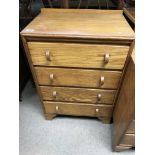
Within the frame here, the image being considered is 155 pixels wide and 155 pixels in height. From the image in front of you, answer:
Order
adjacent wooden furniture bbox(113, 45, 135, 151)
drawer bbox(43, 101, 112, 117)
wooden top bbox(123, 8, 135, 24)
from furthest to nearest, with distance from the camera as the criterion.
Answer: drawer bbox(43, 101, 112, 117), wooden top bbox(123, 8, 135, 24), adjacent wooden furniture bbox(113, 45, 135, 151)

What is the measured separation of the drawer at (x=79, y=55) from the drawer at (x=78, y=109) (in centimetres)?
37

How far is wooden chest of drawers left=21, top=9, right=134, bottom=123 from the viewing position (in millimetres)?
1082

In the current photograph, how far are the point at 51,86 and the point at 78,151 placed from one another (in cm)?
49

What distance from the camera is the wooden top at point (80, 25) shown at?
1.06 metres

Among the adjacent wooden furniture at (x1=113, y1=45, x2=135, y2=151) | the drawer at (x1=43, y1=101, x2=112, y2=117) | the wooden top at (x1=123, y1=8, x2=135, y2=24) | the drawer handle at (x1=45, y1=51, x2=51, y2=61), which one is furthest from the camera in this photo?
the drawer at (x1=43, y1=101, x2=112, y2=117)

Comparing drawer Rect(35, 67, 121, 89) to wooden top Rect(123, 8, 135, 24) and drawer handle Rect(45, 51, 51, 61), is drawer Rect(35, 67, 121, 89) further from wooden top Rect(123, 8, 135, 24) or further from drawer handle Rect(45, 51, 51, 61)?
wooden top Rect(123, 8, 135, 24)

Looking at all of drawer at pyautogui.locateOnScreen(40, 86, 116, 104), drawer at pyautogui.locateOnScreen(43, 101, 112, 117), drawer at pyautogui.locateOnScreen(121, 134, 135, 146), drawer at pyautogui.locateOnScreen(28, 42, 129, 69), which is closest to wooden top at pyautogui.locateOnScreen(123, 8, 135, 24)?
drawer at pyautogui.locateOnScreen(28, 42, 129, 69)

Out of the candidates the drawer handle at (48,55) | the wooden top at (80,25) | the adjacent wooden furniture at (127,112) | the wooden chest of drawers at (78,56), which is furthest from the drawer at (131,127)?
the drawer handle at (48,55)

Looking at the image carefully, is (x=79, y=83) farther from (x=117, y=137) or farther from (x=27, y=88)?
(x=27, y=88)

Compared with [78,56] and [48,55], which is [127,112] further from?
[48,55]

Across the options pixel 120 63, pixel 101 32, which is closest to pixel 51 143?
pixel 120 63

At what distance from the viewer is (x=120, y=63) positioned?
1.14m
